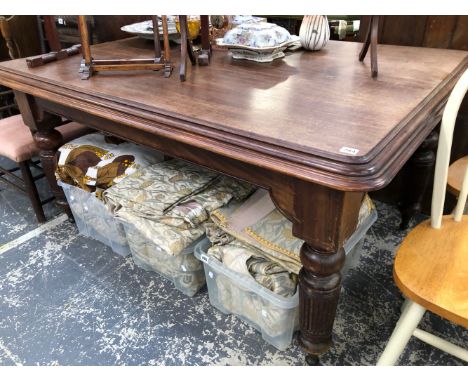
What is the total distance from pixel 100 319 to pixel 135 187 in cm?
46

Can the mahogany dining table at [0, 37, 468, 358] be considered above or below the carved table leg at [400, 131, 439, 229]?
above

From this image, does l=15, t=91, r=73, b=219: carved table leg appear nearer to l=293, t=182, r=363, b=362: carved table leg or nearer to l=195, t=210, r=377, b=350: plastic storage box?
l=195, t=210, r=377, b=350: plastic storage box

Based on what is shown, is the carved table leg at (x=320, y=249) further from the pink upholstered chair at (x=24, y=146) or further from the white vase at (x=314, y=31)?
the pink upholstered chair at (x=24, y=146)

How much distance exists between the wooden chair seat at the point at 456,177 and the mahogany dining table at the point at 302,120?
270mm

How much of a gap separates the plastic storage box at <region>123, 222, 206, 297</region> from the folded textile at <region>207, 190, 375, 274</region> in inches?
5.2

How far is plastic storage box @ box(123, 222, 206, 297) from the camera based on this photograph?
1.26m

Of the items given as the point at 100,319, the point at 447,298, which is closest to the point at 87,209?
the point at 100,319

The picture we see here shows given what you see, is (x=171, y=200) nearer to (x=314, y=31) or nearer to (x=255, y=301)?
(x=255, y=301)

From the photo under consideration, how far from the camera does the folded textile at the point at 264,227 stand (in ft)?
3.45

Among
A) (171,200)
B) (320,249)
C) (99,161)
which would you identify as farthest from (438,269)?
(99,161)

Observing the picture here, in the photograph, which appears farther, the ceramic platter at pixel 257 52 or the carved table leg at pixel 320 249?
the ceramic platter at pixel 257 52

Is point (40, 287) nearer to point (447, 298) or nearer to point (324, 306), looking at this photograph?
point (324, 306)

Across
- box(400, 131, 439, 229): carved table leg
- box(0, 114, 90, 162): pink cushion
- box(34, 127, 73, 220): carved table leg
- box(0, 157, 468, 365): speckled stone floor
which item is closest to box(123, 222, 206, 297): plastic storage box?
box(0, 157, 468, 365): speckled stone floor

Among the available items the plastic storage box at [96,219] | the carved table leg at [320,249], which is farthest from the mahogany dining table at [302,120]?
the plastic storage box at [96,219]
